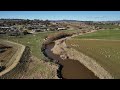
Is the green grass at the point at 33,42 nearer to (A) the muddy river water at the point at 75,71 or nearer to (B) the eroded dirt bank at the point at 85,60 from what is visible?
(B) the eroded dirt bank at the point at 85,60

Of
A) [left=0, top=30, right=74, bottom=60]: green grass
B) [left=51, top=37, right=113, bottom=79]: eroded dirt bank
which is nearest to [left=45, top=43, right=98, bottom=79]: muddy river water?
[left=51, top=37, right=113, bottom=79]: eroded dirt bank

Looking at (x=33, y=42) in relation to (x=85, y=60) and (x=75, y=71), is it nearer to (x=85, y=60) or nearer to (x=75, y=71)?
(x=85, y=60)

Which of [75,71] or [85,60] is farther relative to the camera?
[85,60]

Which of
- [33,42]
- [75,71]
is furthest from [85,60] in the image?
[33,42]

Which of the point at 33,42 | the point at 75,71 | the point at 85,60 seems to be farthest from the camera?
the point at 33,42

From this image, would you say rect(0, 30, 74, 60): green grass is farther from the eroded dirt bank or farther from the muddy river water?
the muddy river water

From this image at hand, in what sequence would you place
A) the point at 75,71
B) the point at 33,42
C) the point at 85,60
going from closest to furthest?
the point at 75,71, the point at 85,60, the point at 33,42

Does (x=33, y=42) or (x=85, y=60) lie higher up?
(x=85, y=60)

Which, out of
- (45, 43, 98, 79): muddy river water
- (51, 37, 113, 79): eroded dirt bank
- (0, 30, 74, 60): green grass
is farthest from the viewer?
(0, 30, 74, 60): green grass

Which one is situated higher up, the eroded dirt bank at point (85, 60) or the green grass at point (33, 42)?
the eroded dirt bank at point (85, 60)

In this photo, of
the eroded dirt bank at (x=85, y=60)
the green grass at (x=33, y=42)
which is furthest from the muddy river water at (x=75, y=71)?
the green grass at (x=33, y=42)
